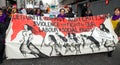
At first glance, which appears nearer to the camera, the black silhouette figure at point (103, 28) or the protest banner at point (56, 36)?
the protest banner at point (56, 36)

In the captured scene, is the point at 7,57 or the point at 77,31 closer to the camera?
the point at 7,57

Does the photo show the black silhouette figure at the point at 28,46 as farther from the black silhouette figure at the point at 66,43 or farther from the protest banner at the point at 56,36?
the black silhouette figure at the point at 66,43

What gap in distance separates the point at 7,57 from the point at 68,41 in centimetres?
162

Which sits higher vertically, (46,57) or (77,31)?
(77,31)

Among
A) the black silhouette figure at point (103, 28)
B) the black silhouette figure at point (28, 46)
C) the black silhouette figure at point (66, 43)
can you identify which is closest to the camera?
the black silhouette figure at point (28, 46)

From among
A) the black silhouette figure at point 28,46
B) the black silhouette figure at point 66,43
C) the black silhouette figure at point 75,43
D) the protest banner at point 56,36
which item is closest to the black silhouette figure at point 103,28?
the protest banner at point 56,36

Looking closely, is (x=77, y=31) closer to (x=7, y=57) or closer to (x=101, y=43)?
(x=101, y=43)

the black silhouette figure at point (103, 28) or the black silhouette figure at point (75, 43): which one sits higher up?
the black silhouette figure at point (103, 28)

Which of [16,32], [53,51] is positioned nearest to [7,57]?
[16,32]

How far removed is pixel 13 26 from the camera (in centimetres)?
812

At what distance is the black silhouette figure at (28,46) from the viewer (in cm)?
809

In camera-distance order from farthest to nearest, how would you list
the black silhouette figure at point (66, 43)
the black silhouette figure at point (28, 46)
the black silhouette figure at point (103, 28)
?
the black silhouette figure at point (103, 28) → the black silhouette figure at point (66, 43) → the black silhouette figure at point (28, 46)

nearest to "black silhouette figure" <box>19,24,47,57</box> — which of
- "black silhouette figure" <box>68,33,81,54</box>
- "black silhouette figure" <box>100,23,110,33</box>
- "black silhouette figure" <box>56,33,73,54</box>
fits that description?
"black silhouette figure" <box>56,33,73,54</box>

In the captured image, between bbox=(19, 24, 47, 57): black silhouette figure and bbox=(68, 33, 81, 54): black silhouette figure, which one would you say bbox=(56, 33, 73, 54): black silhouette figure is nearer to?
bbox=(68, 33, 81, 54): black silhouette figure
